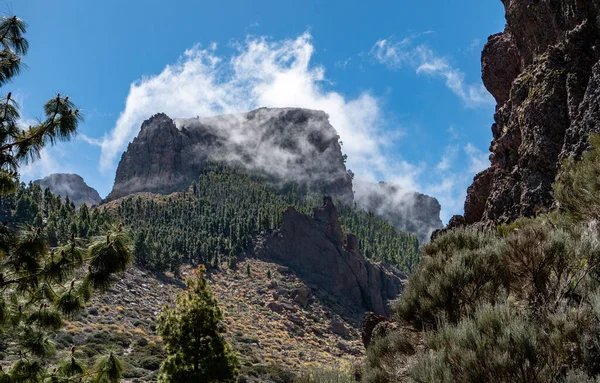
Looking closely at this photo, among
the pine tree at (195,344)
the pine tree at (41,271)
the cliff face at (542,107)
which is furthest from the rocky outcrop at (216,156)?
the pine tree at (41,271)

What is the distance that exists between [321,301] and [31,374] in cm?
7737

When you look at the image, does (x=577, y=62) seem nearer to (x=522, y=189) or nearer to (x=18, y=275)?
(x=522, y=189)

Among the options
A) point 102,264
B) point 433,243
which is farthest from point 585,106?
point 102,264

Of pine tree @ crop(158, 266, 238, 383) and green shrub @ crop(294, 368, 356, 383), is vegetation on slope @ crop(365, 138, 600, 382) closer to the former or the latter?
green shrub @ crop(294, 368, 356, 383)

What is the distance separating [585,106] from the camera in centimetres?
1667

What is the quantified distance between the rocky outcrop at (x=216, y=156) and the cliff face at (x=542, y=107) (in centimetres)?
12344

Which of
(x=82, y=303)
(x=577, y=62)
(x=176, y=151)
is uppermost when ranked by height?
(x=176, y=151)

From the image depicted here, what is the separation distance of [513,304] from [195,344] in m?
11.3

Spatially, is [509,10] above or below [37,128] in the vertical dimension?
above

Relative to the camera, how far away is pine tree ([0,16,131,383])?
6320 millimetres

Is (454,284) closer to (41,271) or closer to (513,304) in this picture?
(513,304)

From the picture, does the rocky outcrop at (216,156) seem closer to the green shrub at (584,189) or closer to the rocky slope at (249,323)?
the rocky slope at (249,323)

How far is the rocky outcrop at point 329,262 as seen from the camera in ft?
300

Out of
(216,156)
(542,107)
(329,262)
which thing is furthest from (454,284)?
(216,156)
